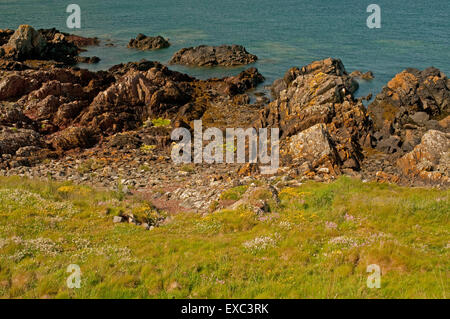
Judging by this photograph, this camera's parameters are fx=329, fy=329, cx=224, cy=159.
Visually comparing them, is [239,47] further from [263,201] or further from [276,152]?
[263,201]

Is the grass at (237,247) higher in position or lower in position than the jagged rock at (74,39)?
lower

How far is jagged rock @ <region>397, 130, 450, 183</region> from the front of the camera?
27.1 m

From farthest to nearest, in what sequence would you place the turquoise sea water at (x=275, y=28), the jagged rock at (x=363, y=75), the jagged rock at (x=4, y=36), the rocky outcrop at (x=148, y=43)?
the rocky outcrop at (x=148, y=43)
the jagged rock at (x=4, y=36)
the turquoise sea water at (x=275, y=28)
the jagged rock at (x=363, y=75)

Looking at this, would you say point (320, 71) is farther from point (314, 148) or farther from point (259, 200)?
point (259, 200)

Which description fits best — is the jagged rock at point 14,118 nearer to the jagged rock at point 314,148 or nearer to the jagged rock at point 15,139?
the jagged rock at point 15,139

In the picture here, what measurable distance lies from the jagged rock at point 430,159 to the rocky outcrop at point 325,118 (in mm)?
4354

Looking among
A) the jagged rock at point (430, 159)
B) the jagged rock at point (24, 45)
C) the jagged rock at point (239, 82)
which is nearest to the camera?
the jagged rock at point (430, 159)

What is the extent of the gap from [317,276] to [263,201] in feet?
30.3

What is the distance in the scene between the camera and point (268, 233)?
16.2 m

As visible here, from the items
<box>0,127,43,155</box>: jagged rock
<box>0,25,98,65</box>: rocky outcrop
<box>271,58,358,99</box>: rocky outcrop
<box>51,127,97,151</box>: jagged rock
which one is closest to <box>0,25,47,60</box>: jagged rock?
<box>0,25,98,65</box>: rocky outcrop

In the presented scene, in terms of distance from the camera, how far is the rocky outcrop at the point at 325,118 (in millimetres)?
32438

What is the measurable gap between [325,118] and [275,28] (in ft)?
271

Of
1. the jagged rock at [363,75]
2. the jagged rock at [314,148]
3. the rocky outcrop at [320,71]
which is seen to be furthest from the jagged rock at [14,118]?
the jagged rock at [363,75]

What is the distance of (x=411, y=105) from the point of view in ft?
156
